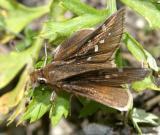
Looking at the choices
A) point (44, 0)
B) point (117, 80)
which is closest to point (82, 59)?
point (117, 80)

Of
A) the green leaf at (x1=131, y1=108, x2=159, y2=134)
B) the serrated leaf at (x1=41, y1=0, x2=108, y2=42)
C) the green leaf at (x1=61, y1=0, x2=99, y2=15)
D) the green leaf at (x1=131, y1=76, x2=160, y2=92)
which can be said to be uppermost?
the green leaf at (x1=61, y1=0, x2=99, y2=15)

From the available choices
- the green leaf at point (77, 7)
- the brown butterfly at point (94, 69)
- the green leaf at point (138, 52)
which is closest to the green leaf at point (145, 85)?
the green leaf at point (138, 52)

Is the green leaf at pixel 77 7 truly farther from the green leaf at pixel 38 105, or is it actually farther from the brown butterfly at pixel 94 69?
the green leaf at pixel 38 105

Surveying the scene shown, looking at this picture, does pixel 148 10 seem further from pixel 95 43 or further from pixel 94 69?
pixel 94 69

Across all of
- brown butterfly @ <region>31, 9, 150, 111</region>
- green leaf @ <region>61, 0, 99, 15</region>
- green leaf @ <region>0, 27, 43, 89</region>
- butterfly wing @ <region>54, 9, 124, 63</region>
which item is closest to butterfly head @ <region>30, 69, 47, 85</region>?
brown butterfly @ <region>31, 9, 150, 111</region>

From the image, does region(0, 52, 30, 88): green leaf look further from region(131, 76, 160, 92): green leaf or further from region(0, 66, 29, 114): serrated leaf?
region(131, 76, 160, 92): green leaf

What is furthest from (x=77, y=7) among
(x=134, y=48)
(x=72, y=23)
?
(x=134, y=48)

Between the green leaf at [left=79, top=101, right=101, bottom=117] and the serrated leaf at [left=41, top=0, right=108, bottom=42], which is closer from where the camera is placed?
the serrated leaf at [left=41, top=0, right=108, bottom=42]
